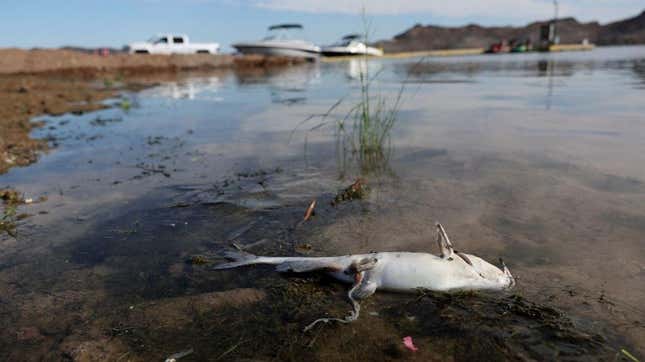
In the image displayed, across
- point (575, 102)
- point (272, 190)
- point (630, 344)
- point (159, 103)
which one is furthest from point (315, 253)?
point (159, 103)

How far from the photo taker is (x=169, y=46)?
37844 mm

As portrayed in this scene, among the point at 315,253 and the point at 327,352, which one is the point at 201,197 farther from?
the point at 327,352

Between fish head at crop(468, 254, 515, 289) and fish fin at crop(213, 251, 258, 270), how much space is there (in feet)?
4.70

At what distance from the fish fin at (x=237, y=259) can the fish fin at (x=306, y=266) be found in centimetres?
21

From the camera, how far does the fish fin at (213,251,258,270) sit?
3.01 meters

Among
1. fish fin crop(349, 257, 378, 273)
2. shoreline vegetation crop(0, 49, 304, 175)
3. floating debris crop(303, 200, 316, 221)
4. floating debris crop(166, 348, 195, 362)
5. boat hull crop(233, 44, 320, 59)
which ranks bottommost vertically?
floating debris crop(166, 348, 195, 362)

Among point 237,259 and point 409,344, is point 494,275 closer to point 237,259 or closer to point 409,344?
point 409,344

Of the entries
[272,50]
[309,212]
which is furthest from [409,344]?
[272,50]

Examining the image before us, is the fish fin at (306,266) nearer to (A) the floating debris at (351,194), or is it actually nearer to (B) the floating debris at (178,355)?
(B) the floating debris at (178,355)

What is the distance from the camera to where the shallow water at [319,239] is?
229 cm

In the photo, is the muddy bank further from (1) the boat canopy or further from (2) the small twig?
(2) the small twig

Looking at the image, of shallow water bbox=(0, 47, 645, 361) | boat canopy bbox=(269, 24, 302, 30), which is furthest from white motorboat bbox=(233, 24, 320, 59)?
shallow water bbox=(0, 47, 645, 361)

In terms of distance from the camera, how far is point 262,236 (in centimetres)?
360

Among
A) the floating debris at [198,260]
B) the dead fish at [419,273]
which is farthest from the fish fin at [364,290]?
the floating debris at [198,260]
